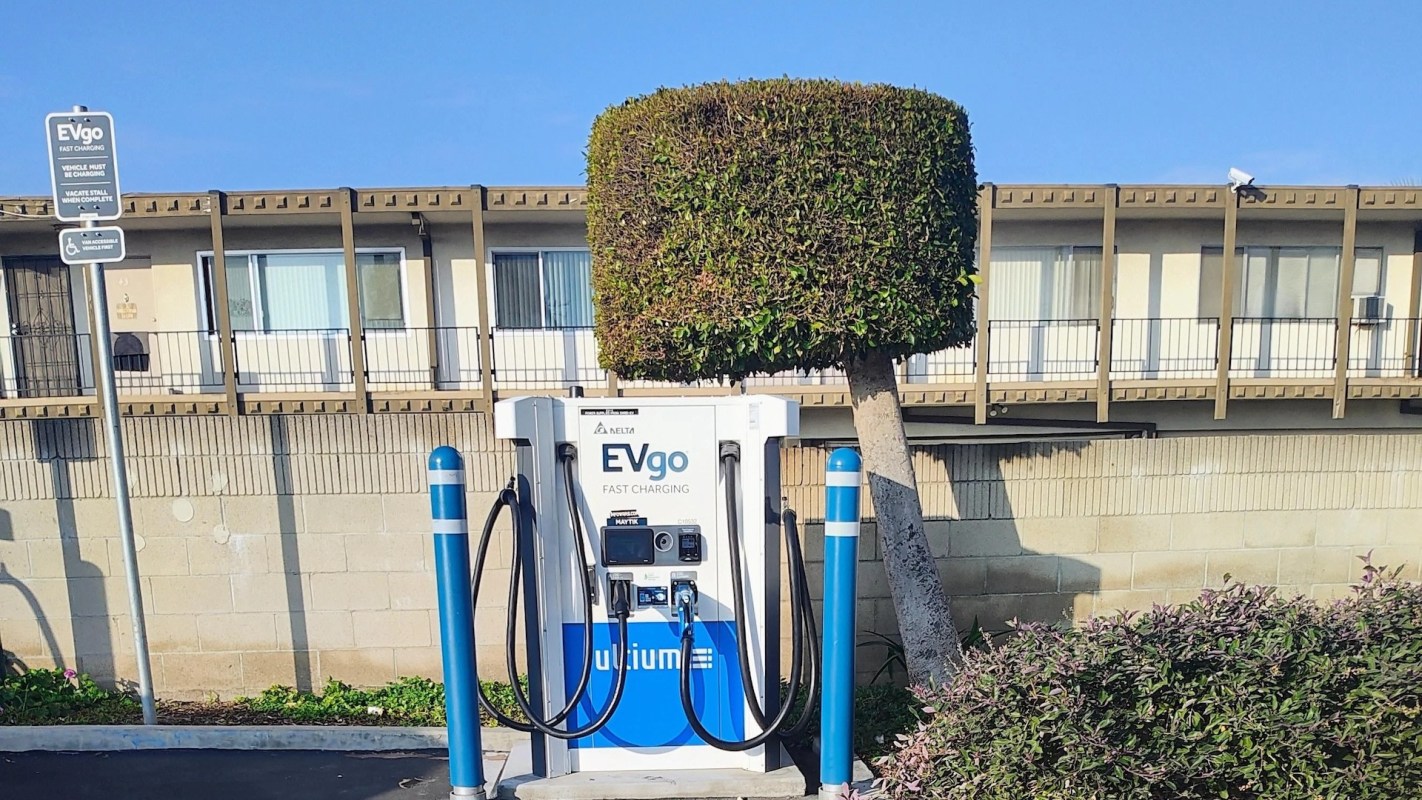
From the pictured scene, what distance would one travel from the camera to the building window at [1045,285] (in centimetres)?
1000

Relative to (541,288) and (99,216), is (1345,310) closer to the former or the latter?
(541,288)

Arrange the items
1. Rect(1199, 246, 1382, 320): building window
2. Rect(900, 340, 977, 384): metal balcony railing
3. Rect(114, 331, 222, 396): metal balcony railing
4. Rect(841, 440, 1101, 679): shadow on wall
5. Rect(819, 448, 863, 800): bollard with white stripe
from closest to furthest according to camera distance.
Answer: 1. Rect(819, 448, 863, 800): bollard with white stripe
2. Rect(841, 440, 1101, 679): shadow on wall
3. Rect(900, 340, 977, 384): metal balcony railing
4. Rect(114, 331, 222, 396): metal balcony railing
5. Rect(1199, 246, 1382, 320): building window

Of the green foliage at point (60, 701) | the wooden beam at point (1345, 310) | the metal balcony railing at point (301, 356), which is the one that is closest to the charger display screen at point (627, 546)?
the green foliage at point (60, 701)

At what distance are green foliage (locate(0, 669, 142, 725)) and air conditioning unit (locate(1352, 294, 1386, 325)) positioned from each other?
46.1 feet

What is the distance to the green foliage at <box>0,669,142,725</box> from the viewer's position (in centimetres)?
418

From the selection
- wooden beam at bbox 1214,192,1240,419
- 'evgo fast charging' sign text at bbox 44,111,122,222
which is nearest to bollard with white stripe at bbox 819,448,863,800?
'evgo fast charging' sign text at bbox 44,111,122,222

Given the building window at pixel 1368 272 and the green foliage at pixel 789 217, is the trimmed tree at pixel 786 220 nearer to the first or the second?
the green foliage at pixel 789 217

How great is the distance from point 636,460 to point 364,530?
2.26 m

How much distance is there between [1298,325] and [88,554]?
13471mm

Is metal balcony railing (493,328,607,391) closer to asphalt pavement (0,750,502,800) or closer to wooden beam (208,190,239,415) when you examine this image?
wooden beam (208,190,239,415)

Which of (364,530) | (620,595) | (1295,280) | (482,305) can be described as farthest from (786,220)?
(1295,280)

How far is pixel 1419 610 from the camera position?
243cm

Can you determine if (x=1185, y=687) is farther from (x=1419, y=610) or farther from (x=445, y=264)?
(x=445, y=264)

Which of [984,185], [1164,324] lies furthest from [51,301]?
[1164,324]
